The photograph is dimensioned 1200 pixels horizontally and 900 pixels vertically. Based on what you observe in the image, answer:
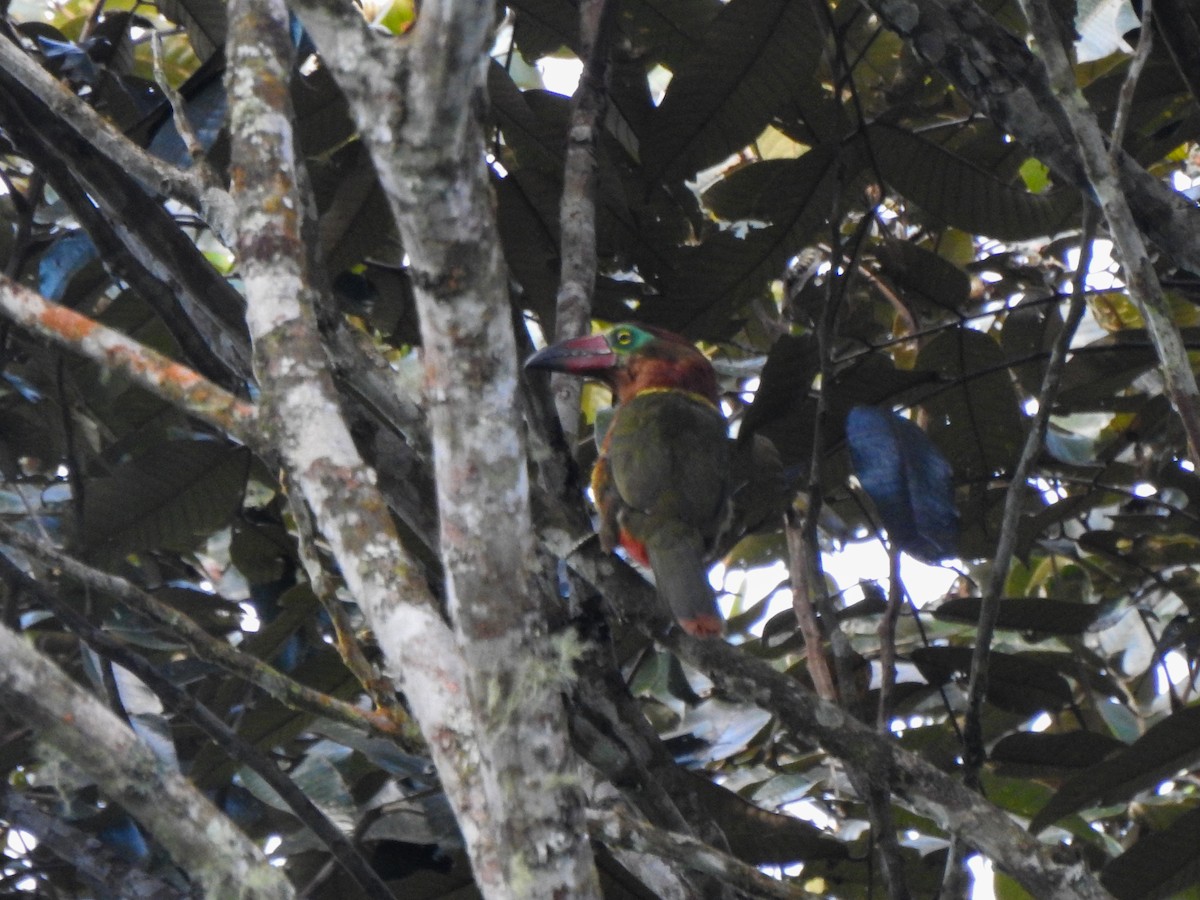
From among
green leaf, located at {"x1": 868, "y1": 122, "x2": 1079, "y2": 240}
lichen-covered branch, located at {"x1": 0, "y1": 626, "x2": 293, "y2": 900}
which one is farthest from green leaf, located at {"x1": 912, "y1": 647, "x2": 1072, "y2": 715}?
lichen-covered branch, located at {"x1": 0, "y1": 626, "x2": 293, "y2": 900}

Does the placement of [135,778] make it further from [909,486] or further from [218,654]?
[909,486]

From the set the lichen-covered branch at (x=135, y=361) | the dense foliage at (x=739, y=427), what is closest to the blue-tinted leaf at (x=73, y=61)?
the dense foliage at (x=739, y=427)

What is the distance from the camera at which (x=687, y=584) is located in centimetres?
301

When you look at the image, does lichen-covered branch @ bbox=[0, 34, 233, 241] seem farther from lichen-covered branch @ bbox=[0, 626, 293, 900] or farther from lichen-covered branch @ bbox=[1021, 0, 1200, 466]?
lichen-covered branch @ bbox=[1021, 0, 1200, 466]

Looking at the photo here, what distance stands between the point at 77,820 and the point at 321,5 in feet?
7.23

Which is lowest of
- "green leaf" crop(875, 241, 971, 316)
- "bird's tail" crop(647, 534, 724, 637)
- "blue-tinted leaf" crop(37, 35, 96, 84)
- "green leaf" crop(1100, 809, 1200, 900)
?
"green leaf" crop(1100, 809, 1200, 900)

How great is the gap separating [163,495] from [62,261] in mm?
639

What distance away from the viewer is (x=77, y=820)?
303cm

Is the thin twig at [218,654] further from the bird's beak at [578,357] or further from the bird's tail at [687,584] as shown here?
the bird's beak at [578,357]

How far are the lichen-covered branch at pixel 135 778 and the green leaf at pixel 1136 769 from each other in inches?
61.0

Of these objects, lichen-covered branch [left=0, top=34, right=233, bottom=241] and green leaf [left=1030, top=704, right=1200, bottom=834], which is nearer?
lichen-covered branch [left=0, top=34, right=233, bottom=241]

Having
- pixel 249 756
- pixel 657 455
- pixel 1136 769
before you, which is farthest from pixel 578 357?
pixel 1136 769

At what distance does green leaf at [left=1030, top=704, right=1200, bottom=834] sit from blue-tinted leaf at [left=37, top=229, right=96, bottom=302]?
241cm

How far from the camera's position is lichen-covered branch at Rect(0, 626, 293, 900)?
1596mm
